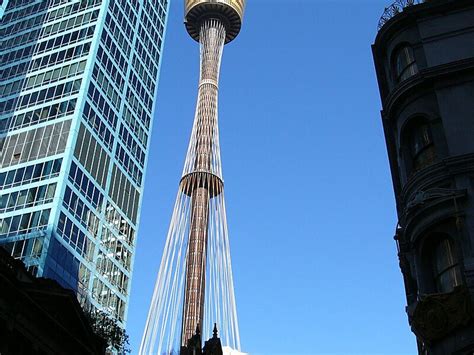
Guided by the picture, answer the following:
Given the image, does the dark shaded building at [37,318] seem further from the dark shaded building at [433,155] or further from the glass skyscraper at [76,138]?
the glass skyscraper at [76,138]

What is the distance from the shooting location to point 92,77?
79688mm

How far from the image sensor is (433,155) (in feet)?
89.4

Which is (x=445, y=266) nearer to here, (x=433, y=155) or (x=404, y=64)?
(x=433, y=155)

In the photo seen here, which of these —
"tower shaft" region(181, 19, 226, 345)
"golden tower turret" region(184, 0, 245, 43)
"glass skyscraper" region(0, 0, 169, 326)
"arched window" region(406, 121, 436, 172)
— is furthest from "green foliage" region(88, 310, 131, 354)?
"golden tower turret" region(184, 0, 245, 43)

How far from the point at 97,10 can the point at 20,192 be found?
93.1ft

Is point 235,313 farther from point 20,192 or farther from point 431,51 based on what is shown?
point 431,51

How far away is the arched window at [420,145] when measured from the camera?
1082 inches

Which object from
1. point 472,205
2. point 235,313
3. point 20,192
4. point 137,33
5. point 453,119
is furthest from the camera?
point 137,33

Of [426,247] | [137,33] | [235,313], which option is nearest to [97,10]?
[137,33]

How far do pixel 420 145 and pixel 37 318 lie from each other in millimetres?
20801

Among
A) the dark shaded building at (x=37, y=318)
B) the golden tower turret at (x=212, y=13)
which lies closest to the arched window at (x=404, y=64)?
Result: the dark shaded building at (x=37, y=318)

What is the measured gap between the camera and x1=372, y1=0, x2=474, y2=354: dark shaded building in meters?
23.3

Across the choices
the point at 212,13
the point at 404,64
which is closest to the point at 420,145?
the point at 404,64

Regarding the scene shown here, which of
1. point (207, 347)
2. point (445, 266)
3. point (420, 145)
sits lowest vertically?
point (445, 266)
